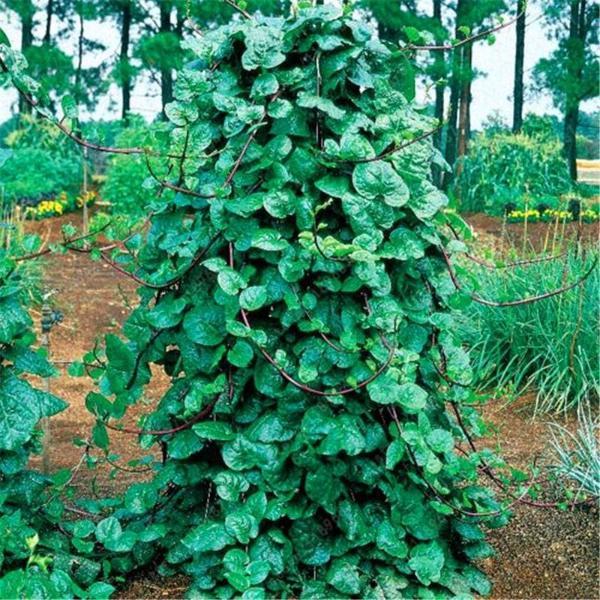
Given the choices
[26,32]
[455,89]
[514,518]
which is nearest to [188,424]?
[514,518]

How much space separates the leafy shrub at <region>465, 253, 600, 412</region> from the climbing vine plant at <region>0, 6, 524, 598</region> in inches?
98.9

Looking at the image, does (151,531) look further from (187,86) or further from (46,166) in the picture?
(46,166)

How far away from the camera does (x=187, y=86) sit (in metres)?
2.60

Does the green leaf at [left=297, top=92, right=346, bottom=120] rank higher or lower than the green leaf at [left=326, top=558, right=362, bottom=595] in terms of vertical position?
higher

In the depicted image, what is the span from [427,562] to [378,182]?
3.36 ft

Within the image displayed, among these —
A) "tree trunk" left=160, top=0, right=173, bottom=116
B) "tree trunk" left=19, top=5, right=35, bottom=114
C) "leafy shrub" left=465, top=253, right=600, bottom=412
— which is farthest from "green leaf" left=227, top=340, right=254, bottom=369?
"tree trunk" left=19, top=5, right=35, bottom=114

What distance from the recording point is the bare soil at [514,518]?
2.93m

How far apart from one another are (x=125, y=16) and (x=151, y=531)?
52.8ft

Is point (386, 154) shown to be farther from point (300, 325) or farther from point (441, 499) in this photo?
point (441, 499)

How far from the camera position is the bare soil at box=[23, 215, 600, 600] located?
293cm

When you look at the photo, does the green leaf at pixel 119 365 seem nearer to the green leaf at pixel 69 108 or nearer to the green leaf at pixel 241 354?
the green leaf at pixel 241 354

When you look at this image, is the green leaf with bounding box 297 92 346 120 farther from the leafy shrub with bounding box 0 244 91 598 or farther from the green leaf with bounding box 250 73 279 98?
the leafy shrub with bounding box 0 244 91 598

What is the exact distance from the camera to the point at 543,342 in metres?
5.38

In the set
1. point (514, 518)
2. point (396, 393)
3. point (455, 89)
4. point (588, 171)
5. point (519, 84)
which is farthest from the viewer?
point (588, 171)
